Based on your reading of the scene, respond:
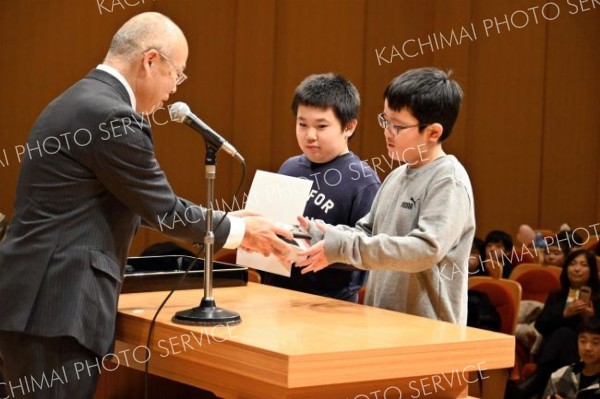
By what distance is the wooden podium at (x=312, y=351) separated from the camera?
6.07 feet

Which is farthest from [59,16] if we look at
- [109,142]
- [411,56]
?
[109,142]

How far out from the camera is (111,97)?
7.16 ft

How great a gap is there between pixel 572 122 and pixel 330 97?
20.9 ft

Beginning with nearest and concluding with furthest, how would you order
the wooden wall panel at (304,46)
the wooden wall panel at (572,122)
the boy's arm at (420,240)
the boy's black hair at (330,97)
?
the boy's arm at (420,240) → the boy's black hair at (330,97) → the wooden wall panel at (304,46) → the wooden wall panel at (572,122)

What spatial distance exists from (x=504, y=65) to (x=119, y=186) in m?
7.09

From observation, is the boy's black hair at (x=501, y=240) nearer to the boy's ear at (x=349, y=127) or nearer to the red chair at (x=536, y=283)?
the red chair at (x=536, y=283)

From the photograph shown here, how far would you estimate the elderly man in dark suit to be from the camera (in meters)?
2.06

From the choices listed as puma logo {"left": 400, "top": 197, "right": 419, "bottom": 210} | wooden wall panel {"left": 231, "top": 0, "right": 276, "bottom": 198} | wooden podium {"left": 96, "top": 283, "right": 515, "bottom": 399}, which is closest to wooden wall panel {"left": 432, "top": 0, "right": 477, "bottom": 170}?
wooden wall panel {"left": 231, "top": 0, "right": 276, "bottom": 198}

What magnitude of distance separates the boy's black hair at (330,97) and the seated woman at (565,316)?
1.86 meters

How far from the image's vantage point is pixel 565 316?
4730 millimetres

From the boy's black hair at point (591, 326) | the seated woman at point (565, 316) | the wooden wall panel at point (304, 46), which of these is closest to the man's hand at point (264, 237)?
the boy's black hair at point (591, 326)

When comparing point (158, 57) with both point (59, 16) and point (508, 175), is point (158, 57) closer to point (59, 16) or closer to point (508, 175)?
point (59, 16)

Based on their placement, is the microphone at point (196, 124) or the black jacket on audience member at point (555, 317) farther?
the black jacket on audience member at point (555, 317)

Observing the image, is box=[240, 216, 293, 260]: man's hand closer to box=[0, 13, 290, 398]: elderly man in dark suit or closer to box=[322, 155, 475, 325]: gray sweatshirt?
box=[322, 155, 475, 325]: gray sweatshirt
